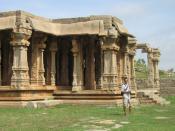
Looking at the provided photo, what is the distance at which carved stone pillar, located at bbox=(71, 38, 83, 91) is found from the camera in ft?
65.5

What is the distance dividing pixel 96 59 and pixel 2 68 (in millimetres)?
5034

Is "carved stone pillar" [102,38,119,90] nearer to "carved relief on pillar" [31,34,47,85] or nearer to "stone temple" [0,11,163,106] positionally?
"stone temple" [0,11,163,106]

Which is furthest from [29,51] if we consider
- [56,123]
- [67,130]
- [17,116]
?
[67,130]

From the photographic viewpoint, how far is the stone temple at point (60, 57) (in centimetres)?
1783

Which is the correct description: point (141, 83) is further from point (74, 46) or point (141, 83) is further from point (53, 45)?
point (74, 46)

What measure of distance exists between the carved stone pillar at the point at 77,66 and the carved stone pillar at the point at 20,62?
278 cm

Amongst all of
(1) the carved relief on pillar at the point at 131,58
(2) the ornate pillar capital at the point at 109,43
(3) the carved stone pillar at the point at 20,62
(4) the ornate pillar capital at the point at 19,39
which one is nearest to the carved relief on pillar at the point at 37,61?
(3) the carved stone pillar at the point at 20,62

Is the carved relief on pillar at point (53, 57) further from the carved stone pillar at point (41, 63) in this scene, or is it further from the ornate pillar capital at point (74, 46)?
the ornate pillar capital at point (74, 46)

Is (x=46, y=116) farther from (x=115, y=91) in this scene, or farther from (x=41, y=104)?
(x=115, y=91)

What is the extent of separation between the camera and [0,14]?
19.1 metres

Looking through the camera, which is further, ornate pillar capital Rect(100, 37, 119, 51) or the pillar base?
the pillar base

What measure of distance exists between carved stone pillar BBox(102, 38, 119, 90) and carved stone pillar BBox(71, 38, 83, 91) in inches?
54.6

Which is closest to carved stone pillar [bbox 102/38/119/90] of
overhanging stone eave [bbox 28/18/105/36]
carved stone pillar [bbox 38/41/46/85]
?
overhanging stone eave [bbox 28/18/105/36]

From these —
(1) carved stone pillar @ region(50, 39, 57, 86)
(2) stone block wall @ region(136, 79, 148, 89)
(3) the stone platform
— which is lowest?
(3) the stone platform
